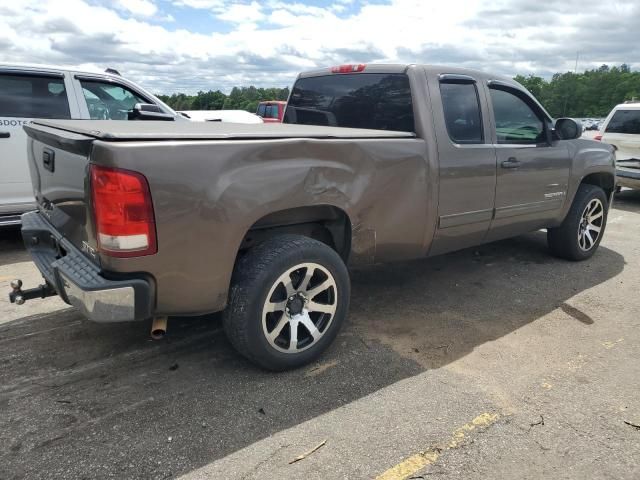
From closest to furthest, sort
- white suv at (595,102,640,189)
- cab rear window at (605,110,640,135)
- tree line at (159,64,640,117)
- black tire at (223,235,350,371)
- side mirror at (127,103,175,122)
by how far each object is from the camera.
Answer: black tire at (223,235,350,371) < side mirror at (127,103,175,122) < white suv at (595,102,640,189) < cab rear window at (605,110,640,135) < tree line at (159,64,640,117)

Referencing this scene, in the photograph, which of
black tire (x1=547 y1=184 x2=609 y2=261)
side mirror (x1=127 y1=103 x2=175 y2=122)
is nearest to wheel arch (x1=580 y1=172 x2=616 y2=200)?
black tire (x1=547 y1=184 x2=609 y2=261)

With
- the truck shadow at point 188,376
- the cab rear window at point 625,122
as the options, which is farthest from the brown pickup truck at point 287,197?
the cab rear window at point 625,122

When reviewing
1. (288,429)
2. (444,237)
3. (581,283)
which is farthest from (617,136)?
(288,429)

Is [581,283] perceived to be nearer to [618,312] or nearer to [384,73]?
[618,312]

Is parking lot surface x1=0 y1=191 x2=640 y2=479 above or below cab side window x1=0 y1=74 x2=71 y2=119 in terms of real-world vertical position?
below

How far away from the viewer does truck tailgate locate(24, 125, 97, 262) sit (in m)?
2.54

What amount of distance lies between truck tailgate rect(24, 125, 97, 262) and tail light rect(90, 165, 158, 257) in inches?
4.9

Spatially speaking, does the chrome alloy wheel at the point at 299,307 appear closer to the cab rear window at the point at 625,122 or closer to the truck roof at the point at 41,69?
the truck roof at the point at 41,69

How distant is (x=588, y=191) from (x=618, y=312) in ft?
5.19

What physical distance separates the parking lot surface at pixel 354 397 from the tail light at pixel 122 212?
904 mm

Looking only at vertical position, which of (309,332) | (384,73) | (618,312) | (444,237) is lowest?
(618,312)

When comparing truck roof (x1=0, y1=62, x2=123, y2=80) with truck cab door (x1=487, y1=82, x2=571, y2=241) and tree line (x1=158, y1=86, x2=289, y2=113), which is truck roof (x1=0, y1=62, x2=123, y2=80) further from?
tree line (x1=158, y1=86, x2=289, y2=113)

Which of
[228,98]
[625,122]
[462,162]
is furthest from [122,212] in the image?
[228,98]

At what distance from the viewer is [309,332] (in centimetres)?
316
